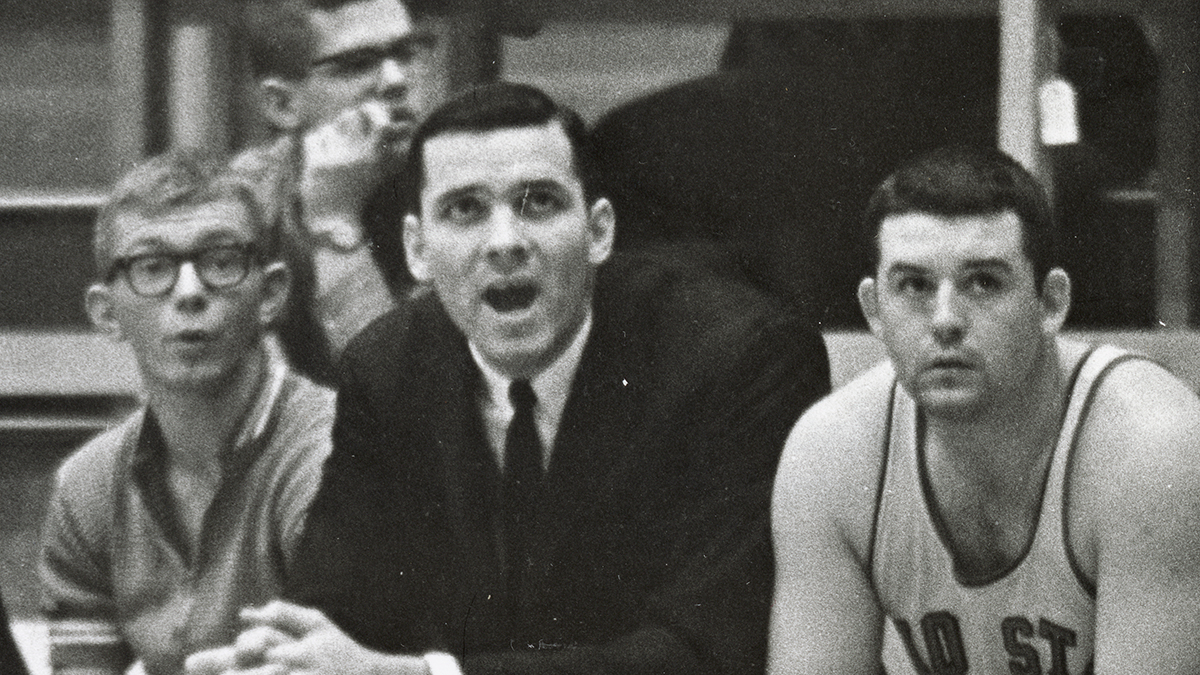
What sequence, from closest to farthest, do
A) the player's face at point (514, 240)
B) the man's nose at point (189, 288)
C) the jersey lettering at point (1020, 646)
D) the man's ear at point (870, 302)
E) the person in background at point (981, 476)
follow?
the person in background at point (981, 476), the jersey lettering at point (1020, 646), the man's ear at point (870, 302), the player's face at point (514, 240), the man's nose at point (189, 288)

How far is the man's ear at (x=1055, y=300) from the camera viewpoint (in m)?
3.38

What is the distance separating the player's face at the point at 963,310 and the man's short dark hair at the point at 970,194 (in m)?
0.02

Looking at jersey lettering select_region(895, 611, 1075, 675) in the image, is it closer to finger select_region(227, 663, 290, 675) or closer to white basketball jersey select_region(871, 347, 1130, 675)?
white basketball jersey select_region(871, 347, 1130, 675)

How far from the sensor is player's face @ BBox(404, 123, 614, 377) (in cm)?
353

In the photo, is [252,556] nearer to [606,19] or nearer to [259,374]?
[259,374]

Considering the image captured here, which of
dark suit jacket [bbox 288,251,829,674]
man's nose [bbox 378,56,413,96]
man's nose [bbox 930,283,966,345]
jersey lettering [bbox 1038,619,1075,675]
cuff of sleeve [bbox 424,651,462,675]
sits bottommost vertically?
cuff of sleeve [bbox 424,651,462,675]

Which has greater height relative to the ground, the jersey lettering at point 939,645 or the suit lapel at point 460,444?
the suit lapel at point 460,444

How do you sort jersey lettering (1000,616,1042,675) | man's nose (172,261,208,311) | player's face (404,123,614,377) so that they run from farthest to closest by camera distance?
man's nose (172,261,208,311) → player's face (404,123,614,377) → jersey lettering (1000,616,1042,675)

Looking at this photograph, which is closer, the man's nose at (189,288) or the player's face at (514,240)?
the player's face at (514,240)

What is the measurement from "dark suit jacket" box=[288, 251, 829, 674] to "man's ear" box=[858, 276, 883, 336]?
14cm

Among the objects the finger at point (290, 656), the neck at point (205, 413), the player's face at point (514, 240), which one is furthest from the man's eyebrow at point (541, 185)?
the finger at point (290, 656)

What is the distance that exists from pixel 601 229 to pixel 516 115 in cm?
29

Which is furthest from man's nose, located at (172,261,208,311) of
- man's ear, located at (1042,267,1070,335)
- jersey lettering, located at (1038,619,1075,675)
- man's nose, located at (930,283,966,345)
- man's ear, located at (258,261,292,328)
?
jersey lettering, located at (1038,619,1075,675)

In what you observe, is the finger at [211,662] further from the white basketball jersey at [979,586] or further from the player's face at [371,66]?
the white basketball jersey at [979,586]
